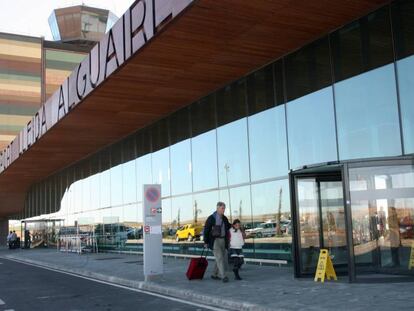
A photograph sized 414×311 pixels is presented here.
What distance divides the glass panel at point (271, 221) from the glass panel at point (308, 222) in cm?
204

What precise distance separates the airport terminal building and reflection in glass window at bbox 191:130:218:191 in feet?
0.23

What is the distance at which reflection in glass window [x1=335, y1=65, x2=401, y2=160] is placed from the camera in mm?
11797

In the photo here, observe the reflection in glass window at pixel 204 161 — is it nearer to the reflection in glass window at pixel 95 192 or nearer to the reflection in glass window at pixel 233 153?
the reflection in glass window at pixel 233 153

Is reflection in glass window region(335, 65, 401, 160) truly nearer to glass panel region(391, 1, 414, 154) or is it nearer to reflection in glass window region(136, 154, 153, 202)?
glass panel region(391, 1, 414, 154)

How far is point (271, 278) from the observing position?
12242 mm

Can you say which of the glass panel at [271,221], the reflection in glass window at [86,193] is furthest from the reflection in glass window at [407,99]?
the reflection in glass window at [86,193]

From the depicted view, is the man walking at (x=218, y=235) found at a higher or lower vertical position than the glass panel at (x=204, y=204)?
lower

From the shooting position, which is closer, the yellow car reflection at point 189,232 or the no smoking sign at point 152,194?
the no smoking sign at point 152,194

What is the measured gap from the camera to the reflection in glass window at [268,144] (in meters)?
15.2

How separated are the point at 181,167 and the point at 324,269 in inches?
430

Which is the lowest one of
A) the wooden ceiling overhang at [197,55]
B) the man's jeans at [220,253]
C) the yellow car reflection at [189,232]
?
the man's jeans at [220,253]

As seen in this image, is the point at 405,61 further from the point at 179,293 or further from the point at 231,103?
the point at 231,103

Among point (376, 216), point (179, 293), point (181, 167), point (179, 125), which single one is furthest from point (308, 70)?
point (181, 167)

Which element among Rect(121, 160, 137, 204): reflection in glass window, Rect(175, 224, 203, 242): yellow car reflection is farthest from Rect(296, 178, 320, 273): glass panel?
Rect(121, 160, 137, 204): reflection in glass window
